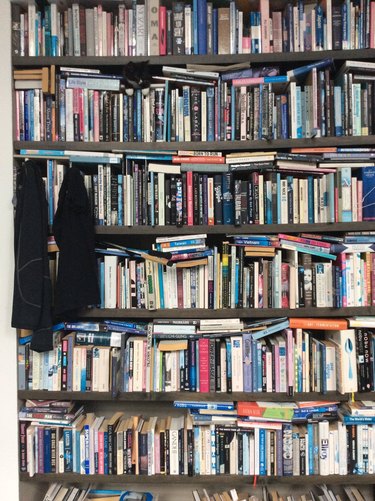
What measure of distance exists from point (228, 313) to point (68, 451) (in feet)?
3.16

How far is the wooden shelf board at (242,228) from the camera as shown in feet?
4.91

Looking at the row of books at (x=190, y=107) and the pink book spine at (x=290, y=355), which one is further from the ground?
the row of books at (x=190, y=107)

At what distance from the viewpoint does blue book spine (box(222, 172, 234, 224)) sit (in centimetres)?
152

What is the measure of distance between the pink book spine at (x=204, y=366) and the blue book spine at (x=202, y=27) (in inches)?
52.2

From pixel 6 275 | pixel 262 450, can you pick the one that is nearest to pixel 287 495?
pixel 262 450

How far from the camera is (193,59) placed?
1.51 metres

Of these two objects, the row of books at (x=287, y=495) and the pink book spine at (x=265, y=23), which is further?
the row of books at (x=287, y=495)

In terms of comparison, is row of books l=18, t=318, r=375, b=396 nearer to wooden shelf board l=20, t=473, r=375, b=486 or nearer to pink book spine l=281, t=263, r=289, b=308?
pink book spine l=281, t=263, r=289, b=308

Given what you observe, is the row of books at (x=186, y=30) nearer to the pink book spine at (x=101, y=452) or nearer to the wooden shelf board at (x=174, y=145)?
the wooden shelf board at (x=174, y=145)

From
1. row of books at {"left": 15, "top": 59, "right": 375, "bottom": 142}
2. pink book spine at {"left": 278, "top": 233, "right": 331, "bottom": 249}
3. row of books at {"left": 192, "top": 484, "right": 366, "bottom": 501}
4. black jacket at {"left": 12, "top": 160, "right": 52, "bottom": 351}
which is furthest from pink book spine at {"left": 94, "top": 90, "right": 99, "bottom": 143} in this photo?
row of books at {"left": 192, "top": 484, "right": 366, "bottom": 501}

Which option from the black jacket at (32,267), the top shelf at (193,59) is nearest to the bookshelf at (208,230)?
the top shelf at (193,59)

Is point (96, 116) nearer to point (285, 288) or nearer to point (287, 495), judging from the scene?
point (285, 288)

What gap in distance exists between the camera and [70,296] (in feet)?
4.76

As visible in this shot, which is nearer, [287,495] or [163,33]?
[163,33]
